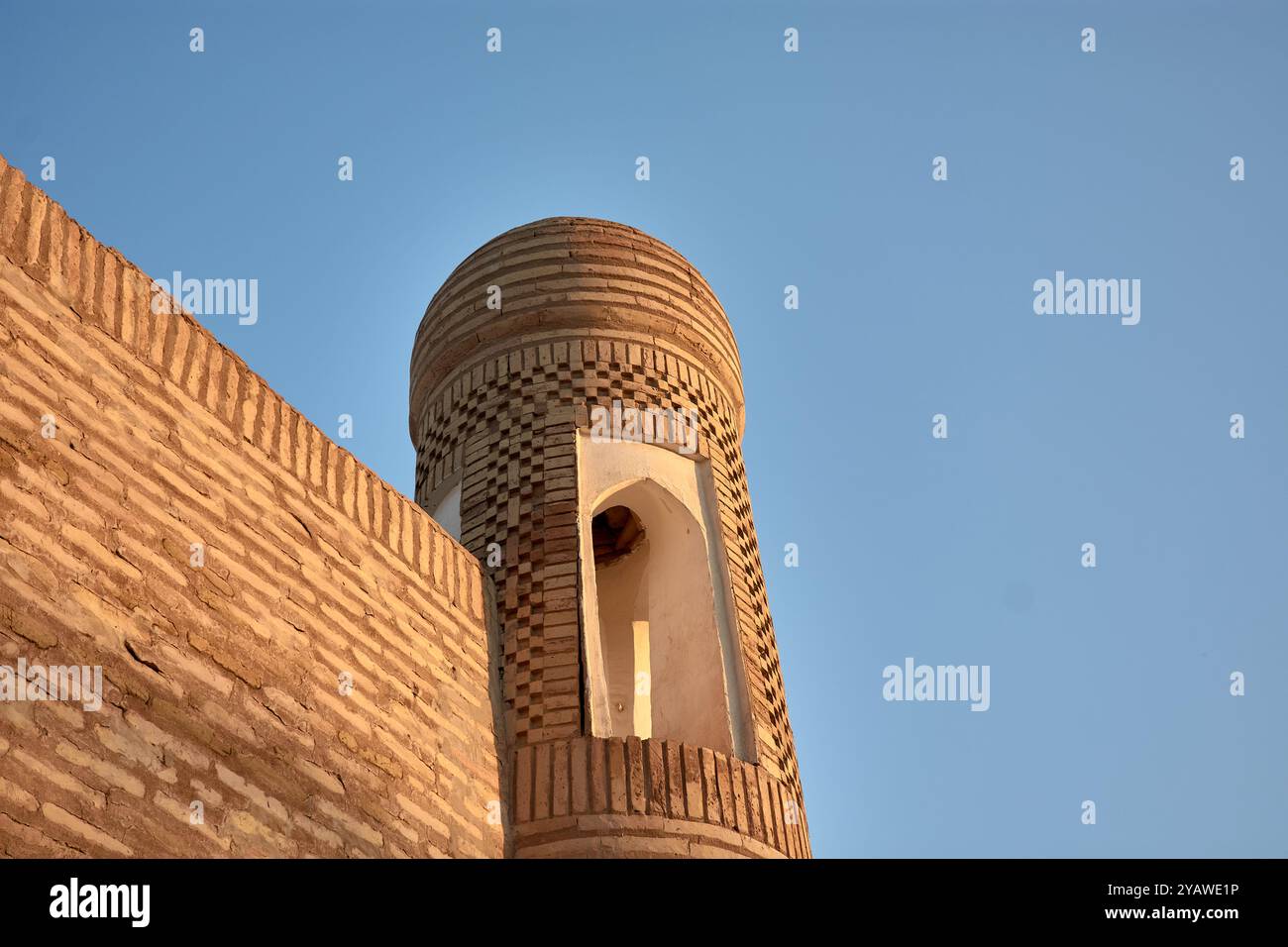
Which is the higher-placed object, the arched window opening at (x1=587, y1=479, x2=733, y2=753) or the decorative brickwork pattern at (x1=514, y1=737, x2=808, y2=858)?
the arched window opening at (x1=587, y1=479, x2=733, y2=753)

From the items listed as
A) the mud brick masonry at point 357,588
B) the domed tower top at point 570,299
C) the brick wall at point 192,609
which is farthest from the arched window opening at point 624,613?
the brick wall at point 192,609

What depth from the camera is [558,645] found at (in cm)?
525

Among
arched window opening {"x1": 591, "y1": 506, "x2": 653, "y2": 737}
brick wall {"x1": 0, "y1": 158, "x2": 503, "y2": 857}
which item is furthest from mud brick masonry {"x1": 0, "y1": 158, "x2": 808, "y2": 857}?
arched window opening {"x1": 591, "y1": 506, "x2": 653, "y2": 737}

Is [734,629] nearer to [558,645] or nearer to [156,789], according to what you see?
[558,645]

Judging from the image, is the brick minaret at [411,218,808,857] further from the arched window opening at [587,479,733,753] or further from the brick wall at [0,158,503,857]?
the brick wall at [0,158,503,857]

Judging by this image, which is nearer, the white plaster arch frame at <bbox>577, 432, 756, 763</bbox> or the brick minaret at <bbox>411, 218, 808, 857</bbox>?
the brick minaret at <bbox>411, 218, 808, 857</bbox>

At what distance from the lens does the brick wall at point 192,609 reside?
3365 millimetres

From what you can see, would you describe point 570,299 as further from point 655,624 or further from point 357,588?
point 357,588

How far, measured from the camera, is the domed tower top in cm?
629

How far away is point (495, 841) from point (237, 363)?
65.8 inches

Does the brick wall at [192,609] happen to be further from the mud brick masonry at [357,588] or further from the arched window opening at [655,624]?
the arched window opening at [655,624]

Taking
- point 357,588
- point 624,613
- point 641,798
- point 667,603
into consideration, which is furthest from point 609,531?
point 357,588

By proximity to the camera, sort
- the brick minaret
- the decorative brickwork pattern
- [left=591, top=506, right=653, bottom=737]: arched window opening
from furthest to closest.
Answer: [left=591, top=506, right=653, bottom=737]: arched window opening < the brick minaret < the decorative brickwork pattern

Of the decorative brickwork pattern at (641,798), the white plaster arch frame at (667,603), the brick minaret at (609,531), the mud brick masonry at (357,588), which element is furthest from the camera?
the white plaster arch frame at (667,603)
